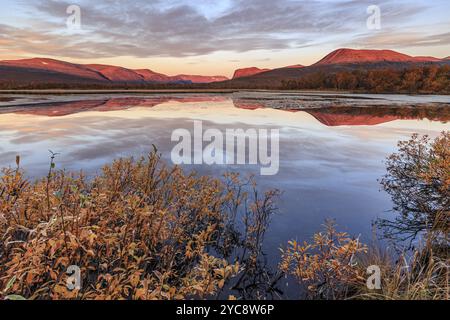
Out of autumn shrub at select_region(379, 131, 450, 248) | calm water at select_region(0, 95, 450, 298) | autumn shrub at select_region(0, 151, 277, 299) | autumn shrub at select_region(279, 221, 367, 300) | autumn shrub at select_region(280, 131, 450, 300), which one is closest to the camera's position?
autumn shrub at select_region(0, 151, 277, 299)

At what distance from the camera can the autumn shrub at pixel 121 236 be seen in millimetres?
4203

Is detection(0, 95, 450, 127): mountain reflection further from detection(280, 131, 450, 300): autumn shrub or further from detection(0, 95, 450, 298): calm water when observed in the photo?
detection(280, 131, 450, 300): autumn shrub

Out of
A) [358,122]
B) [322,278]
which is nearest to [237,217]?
[322,278]

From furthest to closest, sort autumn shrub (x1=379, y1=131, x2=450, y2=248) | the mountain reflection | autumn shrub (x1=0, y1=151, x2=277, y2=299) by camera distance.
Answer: the mountain reflection
autumn shrub (x1=379, y1=131, x2=450, y2=248)
autumn shrub (x1=0, y1=151, x2=277, y2=299)

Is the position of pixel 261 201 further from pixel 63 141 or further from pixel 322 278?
pixel 63 141

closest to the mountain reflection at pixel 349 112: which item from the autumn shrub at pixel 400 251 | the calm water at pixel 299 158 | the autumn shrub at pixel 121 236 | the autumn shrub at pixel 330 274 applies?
the calm water at pixel 299 158

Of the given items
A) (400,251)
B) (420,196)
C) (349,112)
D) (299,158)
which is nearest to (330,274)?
(400,251)

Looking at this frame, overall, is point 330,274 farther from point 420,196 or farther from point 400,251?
point 420,196

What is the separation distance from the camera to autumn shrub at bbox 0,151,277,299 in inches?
165

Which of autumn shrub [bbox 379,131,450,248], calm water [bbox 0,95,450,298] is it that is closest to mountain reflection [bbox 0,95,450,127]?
calm water [bbox 0,95,450,298]

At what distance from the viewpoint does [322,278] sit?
5844 mm

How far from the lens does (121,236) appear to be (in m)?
5.52

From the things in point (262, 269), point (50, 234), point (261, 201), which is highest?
point (50, 234)
